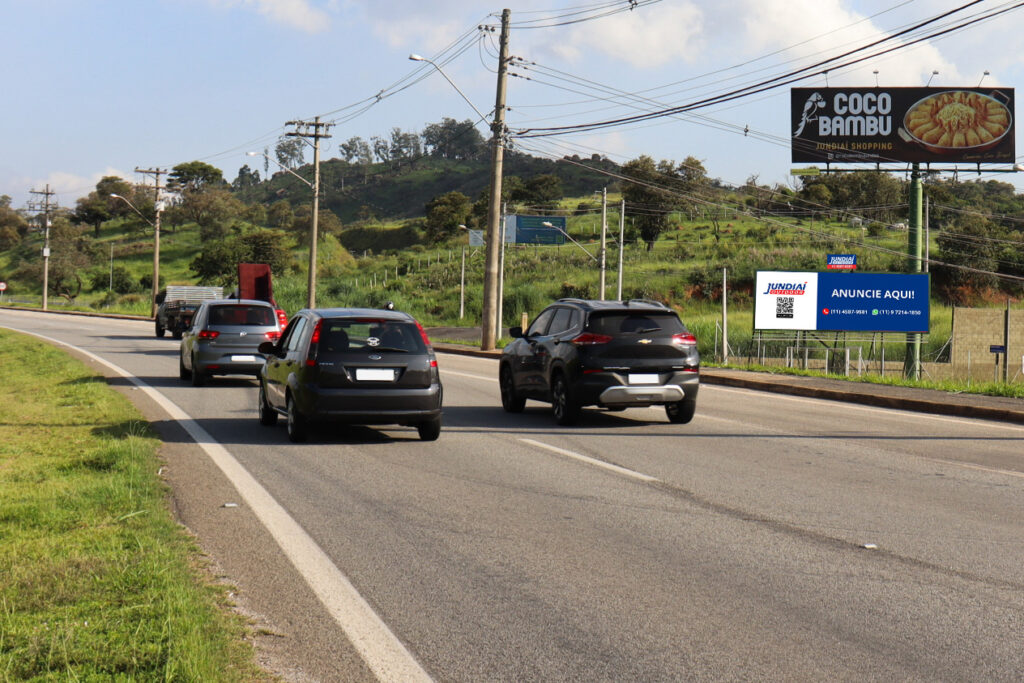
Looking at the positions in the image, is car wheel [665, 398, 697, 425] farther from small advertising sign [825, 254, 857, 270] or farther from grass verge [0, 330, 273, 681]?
small advertising sign [825, 254, 857, 270]

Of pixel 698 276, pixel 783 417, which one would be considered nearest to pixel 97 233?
pixel 698 276

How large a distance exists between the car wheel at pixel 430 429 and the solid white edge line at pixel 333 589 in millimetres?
2573

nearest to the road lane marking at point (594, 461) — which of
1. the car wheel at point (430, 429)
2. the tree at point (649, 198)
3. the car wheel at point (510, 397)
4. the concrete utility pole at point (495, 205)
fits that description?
the car wheel at point (430, 429)

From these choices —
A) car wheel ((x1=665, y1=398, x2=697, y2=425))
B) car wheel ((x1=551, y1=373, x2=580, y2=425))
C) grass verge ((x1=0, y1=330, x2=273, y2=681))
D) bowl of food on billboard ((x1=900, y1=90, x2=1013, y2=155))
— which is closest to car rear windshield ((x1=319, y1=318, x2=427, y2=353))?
grass verge ((x1=0, y1=330, x2=273, y2=681))

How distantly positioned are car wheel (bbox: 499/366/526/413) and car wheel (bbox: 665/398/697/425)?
2.40m

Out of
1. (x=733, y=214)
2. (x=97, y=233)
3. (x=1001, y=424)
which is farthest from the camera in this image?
(x=97, y=233)

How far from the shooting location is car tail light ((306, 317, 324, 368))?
40.3 ft

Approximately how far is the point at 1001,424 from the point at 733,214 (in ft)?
321

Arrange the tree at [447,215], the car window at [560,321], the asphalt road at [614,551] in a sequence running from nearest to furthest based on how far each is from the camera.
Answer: the asphalt road at [614,551] → the car window at [560,321] → the tree at [447,215]

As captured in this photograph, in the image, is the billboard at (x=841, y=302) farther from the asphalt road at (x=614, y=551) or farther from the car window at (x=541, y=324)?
the asphalt road at (x=614, y=551)

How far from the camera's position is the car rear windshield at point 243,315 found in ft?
67.7

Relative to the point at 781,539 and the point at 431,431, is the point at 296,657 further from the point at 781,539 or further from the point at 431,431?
the point at 431,431

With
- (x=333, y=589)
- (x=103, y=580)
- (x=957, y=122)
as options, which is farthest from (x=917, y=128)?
(x=103, y=580)

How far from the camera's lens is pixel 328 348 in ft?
40.5
